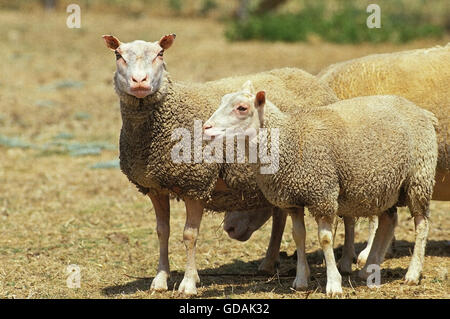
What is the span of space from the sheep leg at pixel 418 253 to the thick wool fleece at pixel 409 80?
103 cm

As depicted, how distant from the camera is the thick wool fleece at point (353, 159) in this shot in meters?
6.26

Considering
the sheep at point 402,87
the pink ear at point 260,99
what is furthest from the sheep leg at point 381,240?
the pink ear at point 260,99

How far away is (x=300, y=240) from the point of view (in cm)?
657

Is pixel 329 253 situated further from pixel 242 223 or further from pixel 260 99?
pixel 242 223

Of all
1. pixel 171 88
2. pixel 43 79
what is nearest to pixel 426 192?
pixel 171 88

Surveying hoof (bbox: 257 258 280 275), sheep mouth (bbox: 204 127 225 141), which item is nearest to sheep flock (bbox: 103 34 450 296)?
sheep mouth (bbox: 204 127 225 141)

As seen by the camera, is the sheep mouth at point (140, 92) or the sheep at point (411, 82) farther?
the sheep at point (411, 82)

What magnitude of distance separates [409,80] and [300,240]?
2360 millimetres

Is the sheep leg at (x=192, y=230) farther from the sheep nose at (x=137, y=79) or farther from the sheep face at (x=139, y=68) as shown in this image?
the sheep nose at (x=137, y=79)

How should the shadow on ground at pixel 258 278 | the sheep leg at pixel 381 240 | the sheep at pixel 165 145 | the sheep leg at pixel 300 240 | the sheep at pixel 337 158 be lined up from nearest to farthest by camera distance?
the sheep at pixel 337 158 < the sheep at pixel 165 145 < the sheep leg at pixel 300 240 < the shadow on ground at pixel 258 278 < the sheep leg at pixel 381 240

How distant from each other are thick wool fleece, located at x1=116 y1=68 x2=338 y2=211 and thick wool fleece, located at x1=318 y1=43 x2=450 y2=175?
1.84 meters

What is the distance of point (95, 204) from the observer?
10.4m

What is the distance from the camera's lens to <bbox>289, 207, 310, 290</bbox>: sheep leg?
6.50 m
